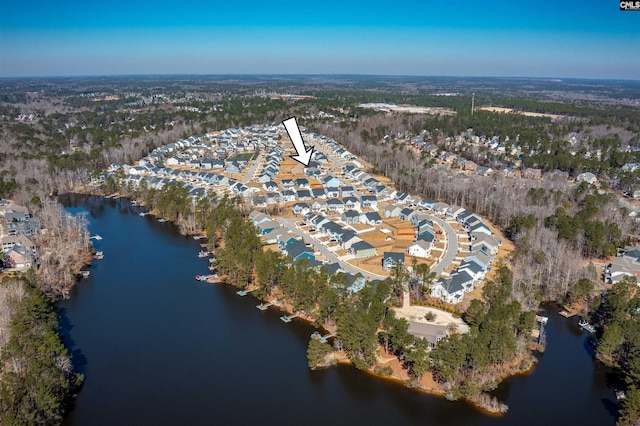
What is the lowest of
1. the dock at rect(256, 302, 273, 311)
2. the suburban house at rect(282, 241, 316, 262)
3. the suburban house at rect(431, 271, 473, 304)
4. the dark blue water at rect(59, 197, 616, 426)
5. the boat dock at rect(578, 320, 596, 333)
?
the dark blue water at rect(59, 197, 616, 426)

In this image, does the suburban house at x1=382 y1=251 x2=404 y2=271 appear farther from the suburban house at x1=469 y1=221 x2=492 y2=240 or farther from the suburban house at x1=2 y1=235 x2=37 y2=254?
the suburban house at x1=2 y1=235 x2=37 y2=254

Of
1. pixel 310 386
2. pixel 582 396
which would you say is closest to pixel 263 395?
pixel 310 386

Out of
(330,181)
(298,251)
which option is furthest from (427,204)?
(298,251)

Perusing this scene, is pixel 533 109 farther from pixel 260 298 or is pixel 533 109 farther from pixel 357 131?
pixel 260 298

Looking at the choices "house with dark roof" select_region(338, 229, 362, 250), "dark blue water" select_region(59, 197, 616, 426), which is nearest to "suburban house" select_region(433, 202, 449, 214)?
"house with dark roof" select_region(338, 229, 362, 250)

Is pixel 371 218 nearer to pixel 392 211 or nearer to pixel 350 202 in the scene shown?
pixel 392 211

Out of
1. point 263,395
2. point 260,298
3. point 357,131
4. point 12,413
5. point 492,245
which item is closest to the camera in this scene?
point 12,413
